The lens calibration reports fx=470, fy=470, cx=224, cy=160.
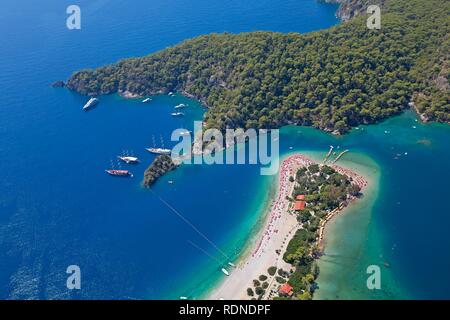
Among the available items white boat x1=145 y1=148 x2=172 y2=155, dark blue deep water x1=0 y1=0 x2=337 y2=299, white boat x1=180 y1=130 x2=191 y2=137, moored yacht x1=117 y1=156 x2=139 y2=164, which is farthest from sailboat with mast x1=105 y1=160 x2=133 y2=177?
white boat x1=180 y1=130 x2=191 y2=137

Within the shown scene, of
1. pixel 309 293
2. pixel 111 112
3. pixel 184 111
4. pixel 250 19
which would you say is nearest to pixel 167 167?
pixel 184 111

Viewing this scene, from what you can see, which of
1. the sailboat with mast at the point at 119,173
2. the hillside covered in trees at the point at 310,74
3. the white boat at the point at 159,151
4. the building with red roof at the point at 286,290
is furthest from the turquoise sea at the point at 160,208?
the hillside covered in trees at the point at 310,74

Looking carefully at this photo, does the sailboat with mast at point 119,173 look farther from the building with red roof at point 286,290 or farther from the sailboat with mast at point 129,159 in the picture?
the building with red roof at point 286,290

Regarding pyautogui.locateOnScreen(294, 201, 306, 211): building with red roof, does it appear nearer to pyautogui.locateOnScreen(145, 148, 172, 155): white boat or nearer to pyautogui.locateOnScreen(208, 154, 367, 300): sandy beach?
pyautogui.locateOnScreen(208, 154, 367, 300): sandy beach

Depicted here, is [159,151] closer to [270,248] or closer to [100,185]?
[100,185]

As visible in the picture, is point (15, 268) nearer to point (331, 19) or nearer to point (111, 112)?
point (111, 112)

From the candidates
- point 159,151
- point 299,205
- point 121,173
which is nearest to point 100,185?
point 121,173
